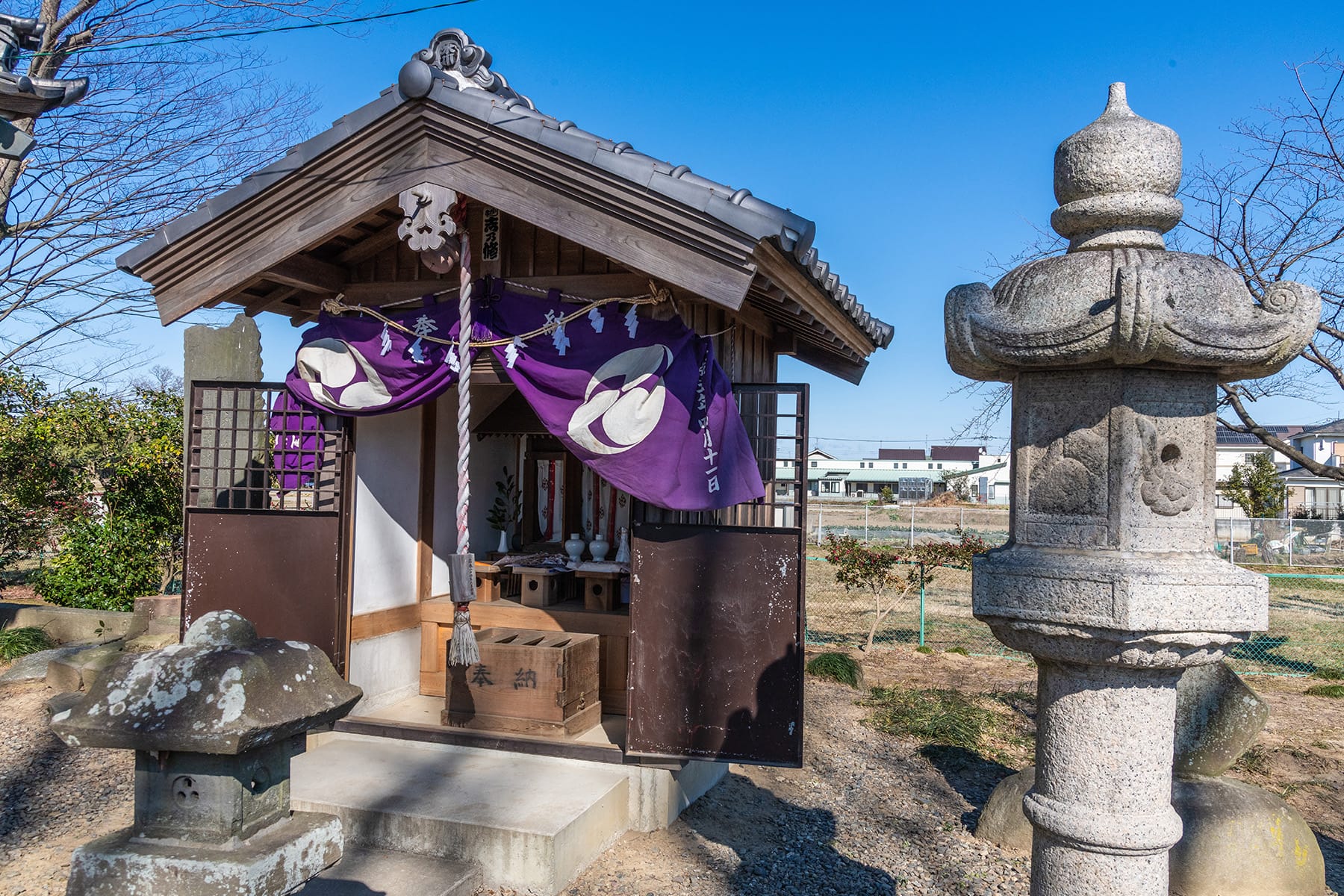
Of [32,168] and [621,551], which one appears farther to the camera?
[32,168]

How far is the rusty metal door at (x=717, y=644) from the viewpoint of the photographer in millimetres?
5551

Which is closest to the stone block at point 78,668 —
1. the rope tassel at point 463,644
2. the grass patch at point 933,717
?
the rope tassel at point 463,644

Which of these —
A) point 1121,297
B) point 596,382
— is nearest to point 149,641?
point 596,382

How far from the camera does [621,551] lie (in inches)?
292

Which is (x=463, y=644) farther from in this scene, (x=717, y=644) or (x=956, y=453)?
(x=956, y=453)

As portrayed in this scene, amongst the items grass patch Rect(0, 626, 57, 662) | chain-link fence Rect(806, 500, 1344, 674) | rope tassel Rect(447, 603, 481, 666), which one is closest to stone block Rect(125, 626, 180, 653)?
grass patch Rect(0, 626, 57, 662)

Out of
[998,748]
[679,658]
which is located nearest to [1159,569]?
[679,658]

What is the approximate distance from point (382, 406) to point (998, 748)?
586 centimetres

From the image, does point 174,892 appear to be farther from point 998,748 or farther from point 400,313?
point 998,748

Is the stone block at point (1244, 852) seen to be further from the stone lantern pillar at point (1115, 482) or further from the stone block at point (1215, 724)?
the stone lantern pillar at point (1115, 482)

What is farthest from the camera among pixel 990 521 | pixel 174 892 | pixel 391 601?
A: pixel 990 521

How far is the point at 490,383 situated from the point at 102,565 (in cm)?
761

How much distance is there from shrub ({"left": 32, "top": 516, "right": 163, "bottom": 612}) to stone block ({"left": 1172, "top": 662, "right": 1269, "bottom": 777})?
11.1m

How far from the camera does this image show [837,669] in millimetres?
9914
